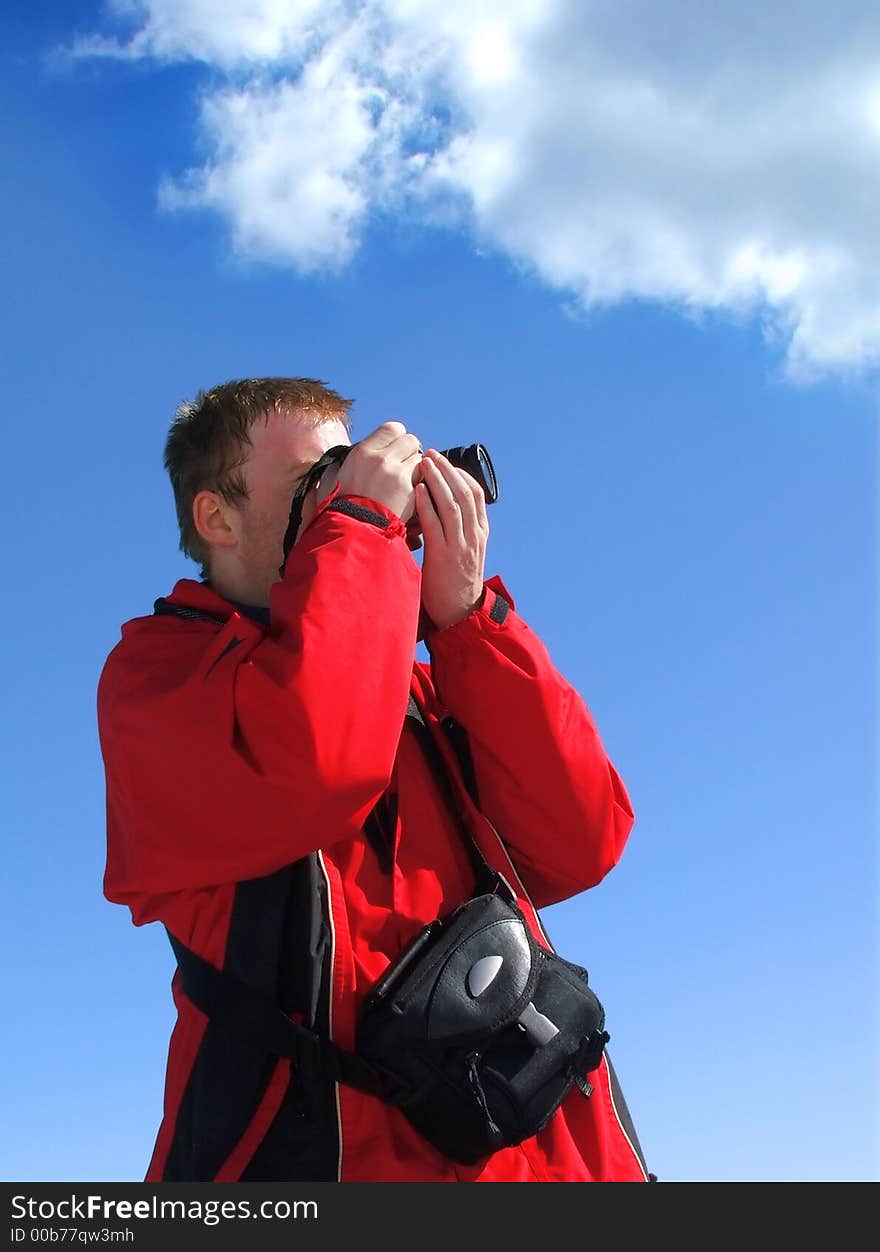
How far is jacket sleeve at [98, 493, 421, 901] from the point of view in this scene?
3.06 meters

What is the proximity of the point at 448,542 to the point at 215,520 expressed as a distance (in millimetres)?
1010

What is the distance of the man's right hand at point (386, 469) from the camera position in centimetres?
365

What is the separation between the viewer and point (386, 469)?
12.1 feet

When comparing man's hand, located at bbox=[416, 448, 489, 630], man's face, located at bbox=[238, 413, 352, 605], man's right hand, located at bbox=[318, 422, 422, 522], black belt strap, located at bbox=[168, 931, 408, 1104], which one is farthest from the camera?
man's face, located at bbox=[238, 413, 352, 605]

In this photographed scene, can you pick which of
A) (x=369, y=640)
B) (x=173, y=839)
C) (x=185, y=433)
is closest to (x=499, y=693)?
(x=369, y=640)

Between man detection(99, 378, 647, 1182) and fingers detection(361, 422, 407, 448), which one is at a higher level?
fingers detection(361, 422, 407, 448)

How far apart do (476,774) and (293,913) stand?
83 cm

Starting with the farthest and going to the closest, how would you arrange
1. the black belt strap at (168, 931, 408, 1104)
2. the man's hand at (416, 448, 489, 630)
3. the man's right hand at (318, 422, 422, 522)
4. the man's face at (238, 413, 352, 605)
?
the man's face at (238, 413, 352, 605) → the man's hand at (416, 448, 489, 630) → the man's right hand at (318, 422, 422, 522) → the black belt strap at (168, 931, 408, 1104)

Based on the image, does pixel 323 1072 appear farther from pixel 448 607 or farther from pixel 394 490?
pixel 394 490

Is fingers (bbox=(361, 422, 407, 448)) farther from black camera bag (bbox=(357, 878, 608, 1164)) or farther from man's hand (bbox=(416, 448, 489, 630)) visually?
black camera bag (bbox=(357, 878, 608, 1164))

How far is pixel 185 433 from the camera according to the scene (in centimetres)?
466

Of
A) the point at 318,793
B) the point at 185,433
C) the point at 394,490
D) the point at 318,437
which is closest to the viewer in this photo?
the point at 318,793

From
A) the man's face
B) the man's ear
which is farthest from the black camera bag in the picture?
the man's ear

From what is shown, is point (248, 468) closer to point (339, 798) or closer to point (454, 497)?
point (454, 497)
